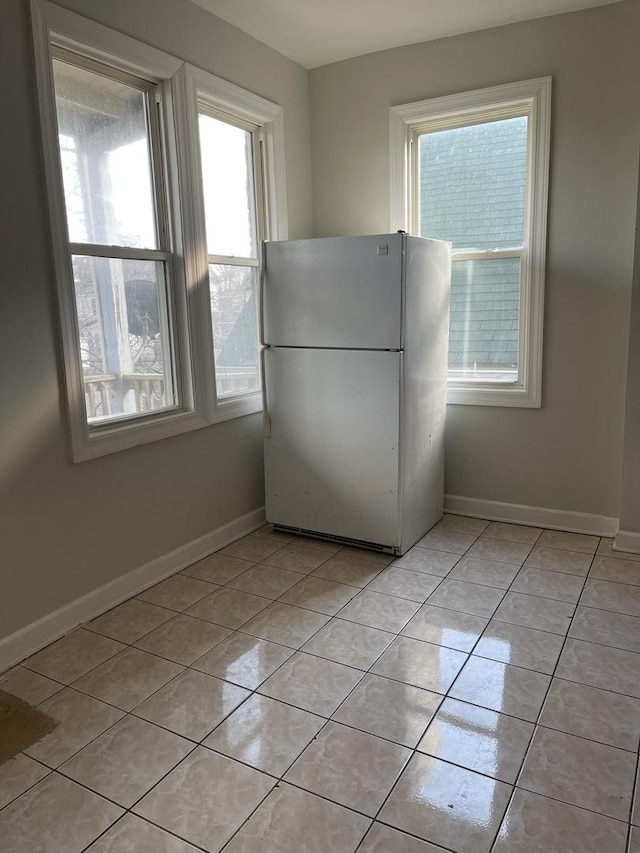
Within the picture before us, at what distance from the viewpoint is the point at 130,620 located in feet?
8.29

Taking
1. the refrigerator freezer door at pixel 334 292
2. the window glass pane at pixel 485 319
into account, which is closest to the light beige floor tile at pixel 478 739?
the refrigerator freezer door at pixel 334 292

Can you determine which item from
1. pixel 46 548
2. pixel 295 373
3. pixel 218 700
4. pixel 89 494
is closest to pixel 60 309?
pixel 89 494

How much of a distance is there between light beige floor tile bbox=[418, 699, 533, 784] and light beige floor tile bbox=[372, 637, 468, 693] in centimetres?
12

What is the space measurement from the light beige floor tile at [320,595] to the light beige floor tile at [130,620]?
0.52m

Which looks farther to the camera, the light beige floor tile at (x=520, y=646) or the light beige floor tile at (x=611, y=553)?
the light beige floor tile at (x=611, y=553)

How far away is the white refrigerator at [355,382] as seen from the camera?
2.90m

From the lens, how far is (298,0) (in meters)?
2.84

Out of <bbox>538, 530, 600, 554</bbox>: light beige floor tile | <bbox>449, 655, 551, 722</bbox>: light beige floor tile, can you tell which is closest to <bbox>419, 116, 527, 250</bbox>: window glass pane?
<bbox>538, 530, 600, 554</bbox>: light beige floor tile

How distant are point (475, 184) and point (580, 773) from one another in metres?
2.78

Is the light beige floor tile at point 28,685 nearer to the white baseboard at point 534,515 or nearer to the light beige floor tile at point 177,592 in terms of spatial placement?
the light beige floor tile at point 177,592

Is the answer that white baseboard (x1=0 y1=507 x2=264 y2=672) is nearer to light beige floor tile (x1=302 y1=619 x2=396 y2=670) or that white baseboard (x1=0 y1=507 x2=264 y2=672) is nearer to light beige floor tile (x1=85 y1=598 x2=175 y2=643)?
light beige floor tile (x1=85 y1=598 x2=175 y2=643)

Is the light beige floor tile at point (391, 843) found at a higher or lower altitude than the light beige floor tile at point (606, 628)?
lower

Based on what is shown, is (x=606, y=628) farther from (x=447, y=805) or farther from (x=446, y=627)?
(x=447, y=805)

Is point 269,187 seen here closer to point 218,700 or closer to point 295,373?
point 295,373
